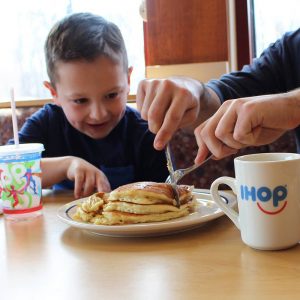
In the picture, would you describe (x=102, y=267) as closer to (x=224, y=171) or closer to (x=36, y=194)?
(x=36, y=194)

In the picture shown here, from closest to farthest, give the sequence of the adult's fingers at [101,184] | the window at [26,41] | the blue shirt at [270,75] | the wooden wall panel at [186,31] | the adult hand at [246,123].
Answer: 1. the adult hand at [246,123]
2. the adult's fingers at [101,184]
3. the blue shirt at [270,75]
4. the wooden wall panel at [186,31]
5. the window at [26,41]

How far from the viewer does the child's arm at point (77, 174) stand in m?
1.16

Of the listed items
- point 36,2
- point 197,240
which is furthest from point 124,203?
point 36,2

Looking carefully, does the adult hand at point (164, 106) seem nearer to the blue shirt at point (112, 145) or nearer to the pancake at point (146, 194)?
the pancake at point (146, 194)

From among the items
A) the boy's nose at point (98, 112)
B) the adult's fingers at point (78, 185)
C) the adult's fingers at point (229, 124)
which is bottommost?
the adult's fingers at point (78, 185)

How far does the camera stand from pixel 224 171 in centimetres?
166

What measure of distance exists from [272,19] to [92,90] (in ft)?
Answer: 4.10

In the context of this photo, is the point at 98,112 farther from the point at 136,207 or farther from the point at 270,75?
the point at 136,207

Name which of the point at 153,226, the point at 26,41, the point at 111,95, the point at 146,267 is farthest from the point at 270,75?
the point at 26,41

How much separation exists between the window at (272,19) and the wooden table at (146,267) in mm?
1736

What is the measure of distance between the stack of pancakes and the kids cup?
0.67 ft

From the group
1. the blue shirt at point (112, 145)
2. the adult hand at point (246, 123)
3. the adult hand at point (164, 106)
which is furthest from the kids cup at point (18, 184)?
the blue shirt at point (112, 145)

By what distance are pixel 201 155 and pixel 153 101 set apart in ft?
0.47

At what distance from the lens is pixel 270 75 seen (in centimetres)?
147
